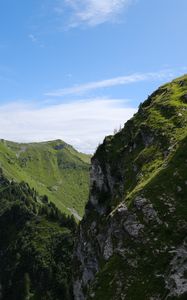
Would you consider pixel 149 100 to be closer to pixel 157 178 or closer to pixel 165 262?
pixel 157 178

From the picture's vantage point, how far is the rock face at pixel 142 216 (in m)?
47.2

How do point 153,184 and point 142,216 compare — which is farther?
point 153,184

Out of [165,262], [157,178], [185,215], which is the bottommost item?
[165,262]

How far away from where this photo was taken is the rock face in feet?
155

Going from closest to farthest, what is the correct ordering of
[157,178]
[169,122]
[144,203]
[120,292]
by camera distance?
[120,292] < [144,203] < [157,178] < [169,122]

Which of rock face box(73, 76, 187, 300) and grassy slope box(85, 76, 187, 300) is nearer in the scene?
rock face box(73, 76, 187, 300)

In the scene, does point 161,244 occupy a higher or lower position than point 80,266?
higher

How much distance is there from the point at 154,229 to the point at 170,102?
4442 centimetres

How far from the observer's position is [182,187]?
188 ft

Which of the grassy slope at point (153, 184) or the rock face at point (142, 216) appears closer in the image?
the rock face at point (142, 216)

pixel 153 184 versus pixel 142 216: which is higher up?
pixel 153 184

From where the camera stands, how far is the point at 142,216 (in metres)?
55.3

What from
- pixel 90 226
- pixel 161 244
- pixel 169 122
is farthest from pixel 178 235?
pixel 90 226

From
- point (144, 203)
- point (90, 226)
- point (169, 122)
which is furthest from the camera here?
point (90, 226)
